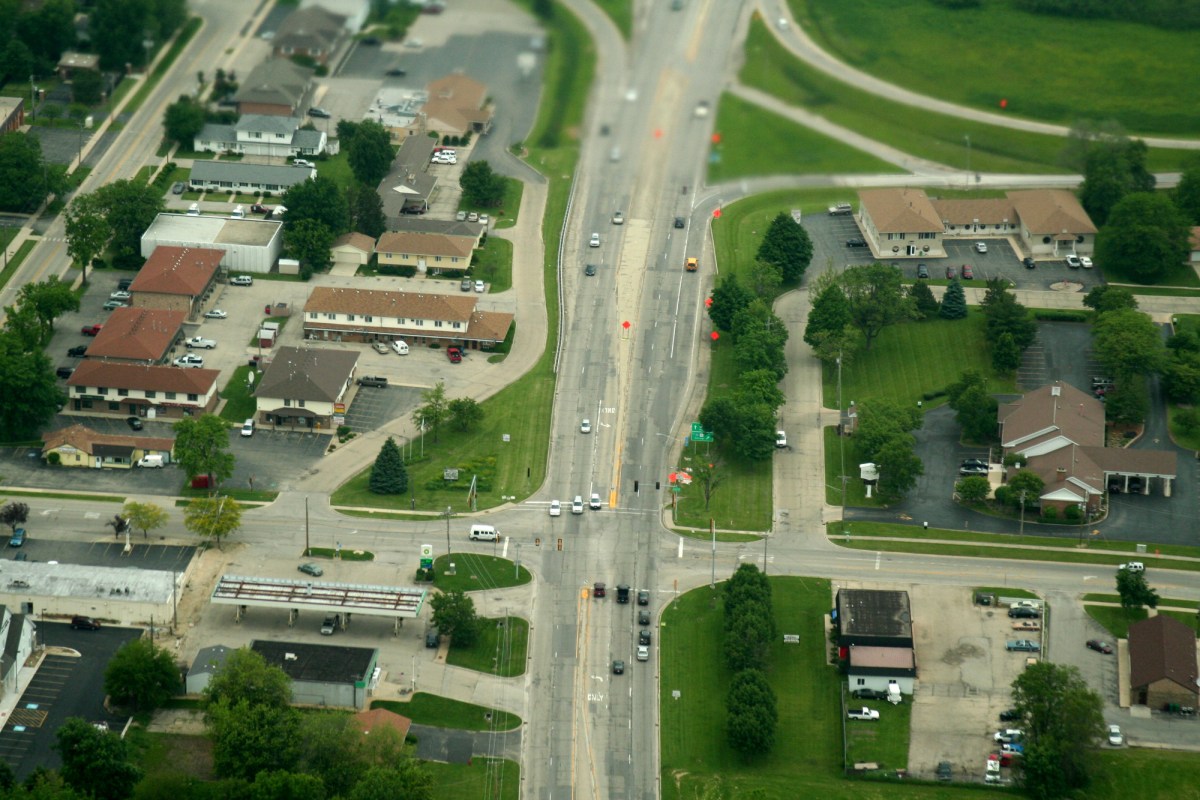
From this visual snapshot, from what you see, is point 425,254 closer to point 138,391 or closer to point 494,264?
point 494,264

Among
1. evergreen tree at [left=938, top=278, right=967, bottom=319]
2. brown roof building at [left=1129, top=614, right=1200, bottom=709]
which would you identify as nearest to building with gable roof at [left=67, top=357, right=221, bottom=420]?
evergreen tree at [left=938, top=278, right=967, bottom=319]

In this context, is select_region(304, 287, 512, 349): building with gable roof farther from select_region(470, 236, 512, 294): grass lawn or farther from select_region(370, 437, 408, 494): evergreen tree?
select_region(370, 437, 408, 494): evergreen tree

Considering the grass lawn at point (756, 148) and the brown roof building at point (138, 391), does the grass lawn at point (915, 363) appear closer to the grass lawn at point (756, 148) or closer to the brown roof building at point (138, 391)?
the grass lawn at point (756, 148)

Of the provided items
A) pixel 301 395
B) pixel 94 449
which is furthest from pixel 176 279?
pixel 94 449

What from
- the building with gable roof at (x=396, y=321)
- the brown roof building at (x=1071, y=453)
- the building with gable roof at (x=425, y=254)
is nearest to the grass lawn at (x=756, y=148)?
the building with gable roof at (x=425, y=254)

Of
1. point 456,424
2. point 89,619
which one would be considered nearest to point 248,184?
point 456,424

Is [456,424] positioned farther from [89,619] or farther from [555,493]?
[89,619]
